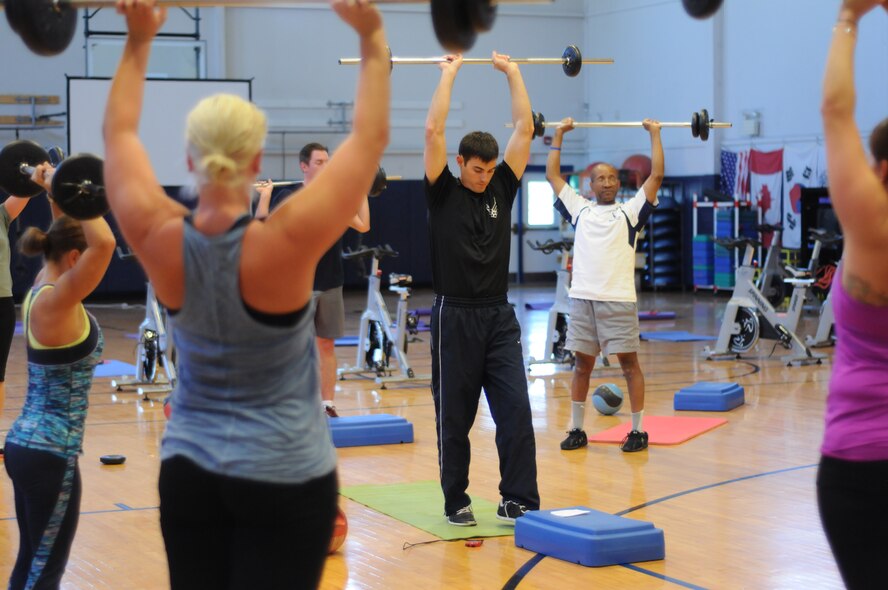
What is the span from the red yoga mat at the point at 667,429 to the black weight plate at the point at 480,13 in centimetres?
422

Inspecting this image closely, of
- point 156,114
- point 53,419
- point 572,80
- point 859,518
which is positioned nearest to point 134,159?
point 53,419

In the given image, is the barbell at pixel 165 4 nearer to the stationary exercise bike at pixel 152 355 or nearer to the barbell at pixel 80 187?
the barbell at pixel 80 187

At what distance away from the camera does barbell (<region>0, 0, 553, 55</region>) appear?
208 centimetres

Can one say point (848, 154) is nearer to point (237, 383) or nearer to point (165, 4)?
point (237, 383)

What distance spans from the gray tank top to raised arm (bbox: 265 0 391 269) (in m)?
0.09

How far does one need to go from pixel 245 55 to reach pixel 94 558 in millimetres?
13290

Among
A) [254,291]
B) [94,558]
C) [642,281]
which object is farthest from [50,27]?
[642,281]

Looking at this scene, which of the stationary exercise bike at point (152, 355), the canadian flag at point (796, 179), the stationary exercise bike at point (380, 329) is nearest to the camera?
the stationary exercise bike at point (152, 355)

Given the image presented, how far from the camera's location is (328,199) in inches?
68.2

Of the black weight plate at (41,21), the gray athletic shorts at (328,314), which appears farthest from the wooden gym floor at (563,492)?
the black weight plate at (41,21)

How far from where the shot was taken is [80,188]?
2.65 metres

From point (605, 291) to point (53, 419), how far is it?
3.59m

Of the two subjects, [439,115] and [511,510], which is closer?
[439,115]

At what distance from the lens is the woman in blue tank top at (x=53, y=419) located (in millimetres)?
2707
